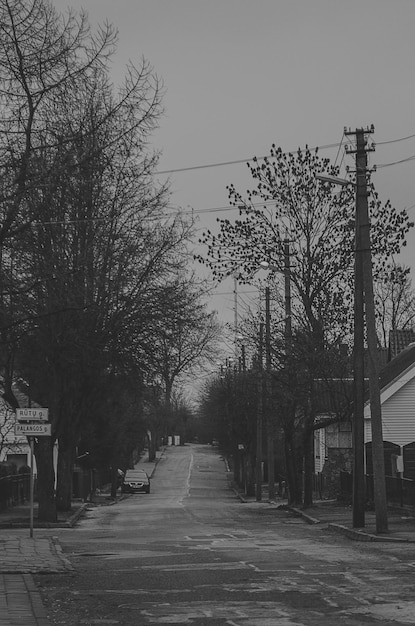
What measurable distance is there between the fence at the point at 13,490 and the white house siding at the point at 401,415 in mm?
14399

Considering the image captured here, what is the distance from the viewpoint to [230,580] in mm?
14812

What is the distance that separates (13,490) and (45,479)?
36.8 ft

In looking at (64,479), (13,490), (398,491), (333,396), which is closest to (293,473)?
(333,396)

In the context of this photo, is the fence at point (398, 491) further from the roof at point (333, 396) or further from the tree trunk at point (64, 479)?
the tree trunk at point (64, 479)

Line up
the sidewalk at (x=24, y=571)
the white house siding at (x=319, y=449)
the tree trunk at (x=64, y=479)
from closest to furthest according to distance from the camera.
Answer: the sidewalk at (x=24, y=571), the tree trunk at (x=64, y=479), the white house siding at (x=319, y=449)

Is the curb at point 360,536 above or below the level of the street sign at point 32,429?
below

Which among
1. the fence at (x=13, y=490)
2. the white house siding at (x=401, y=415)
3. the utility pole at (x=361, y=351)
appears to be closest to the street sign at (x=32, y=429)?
the utility pole at (x=361, y=351)

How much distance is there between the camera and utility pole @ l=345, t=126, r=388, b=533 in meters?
24.1

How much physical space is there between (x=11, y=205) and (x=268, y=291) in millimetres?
24908

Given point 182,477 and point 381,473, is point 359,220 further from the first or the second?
point 182,477

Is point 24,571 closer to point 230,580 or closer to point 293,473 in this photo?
point 230,580

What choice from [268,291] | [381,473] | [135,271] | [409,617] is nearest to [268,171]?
[268,291]

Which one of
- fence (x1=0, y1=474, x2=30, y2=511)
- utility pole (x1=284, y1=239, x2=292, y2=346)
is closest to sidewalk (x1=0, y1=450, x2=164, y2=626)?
fence (x1=0, y1=474, x2=30, y2=511)

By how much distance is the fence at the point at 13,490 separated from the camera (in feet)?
131
